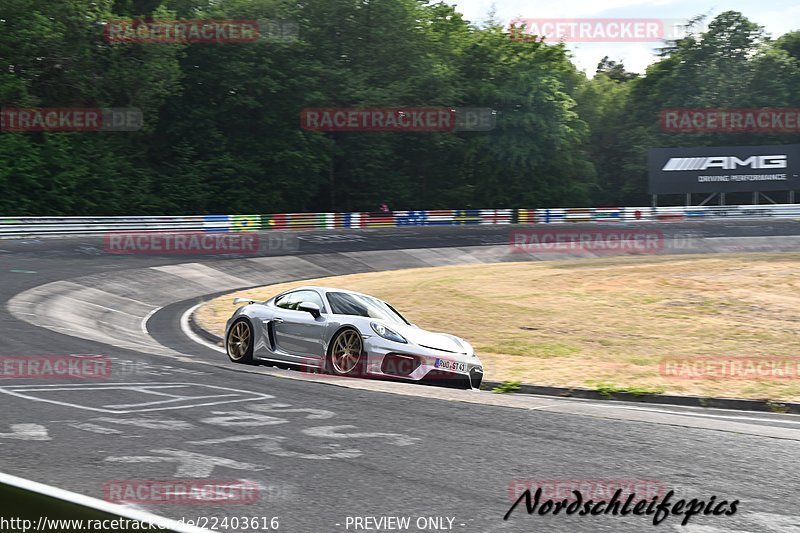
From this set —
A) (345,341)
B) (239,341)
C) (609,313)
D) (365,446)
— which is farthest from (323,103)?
(365,446)

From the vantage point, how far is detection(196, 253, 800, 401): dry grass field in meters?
14.5

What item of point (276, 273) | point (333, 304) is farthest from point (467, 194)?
point (333, 304)

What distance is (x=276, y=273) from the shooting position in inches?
1304

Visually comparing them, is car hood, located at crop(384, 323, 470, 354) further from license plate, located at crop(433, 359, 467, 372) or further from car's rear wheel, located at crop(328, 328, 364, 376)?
car's rear wheel, located at crop(328, 328, 364, 376)

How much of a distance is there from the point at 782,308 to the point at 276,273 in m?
17.5

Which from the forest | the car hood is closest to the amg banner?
the forest

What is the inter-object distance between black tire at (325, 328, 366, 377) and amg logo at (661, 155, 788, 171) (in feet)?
174

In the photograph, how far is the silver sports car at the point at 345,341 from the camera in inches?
480

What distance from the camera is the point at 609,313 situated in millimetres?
22859

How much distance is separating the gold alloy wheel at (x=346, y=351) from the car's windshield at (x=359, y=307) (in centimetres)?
54

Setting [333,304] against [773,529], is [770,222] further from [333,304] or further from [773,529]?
[773,529]

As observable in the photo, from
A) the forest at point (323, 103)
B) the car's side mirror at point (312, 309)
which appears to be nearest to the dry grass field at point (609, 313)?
the car's side mirror at point (312, 309)

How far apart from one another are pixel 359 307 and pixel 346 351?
3.10 ft

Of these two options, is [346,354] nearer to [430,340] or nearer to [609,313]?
[430,340]
